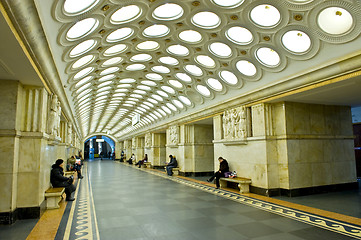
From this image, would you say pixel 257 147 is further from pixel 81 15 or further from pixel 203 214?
pixel 81 15

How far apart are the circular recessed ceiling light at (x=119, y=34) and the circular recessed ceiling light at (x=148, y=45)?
1.27 m

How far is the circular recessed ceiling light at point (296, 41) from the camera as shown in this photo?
661cm

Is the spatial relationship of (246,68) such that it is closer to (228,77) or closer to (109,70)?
(228,77)

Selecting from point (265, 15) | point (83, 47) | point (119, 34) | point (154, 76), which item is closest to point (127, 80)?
point (154, 76)

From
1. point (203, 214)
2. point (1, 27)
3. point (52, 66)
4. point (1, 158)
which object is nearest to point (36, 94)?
point (52, 66)

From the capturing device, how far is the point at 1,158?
18.8ft

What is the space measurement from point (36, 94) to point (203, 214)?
548 cm

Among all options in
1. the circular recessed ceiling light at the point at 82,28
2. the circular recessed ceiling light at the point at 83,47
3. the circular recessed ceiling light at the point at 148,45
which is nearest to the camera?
the circular recessed ceiling light at the point at 82,28

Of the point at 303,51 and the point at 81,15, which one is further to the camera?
the point at 303,51

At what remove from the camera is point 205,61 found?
1045 centimetres

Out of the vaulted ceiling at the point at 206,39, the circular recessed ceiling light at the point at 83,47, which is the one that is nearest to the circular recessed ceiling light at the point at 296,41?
the vaulted ceiling at the point at 206,39

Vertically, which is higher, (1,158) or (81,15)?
(81,15)

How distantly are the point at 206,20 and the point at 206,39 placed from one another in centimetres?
94

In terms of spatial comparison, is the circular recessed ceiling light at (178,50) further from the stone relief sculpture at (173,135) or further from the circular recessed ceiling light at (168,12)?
the stone relief sculpture at (173,135)
